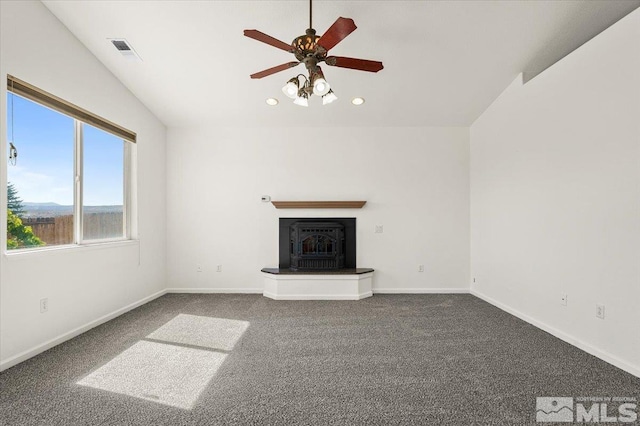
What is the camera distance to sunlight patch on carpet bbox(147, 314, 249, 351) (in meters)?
2.71

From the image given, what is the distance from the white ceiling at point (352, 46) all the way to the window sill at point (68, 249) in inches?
75.8

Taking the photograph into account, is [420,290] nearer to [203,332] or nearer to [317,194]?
[317,194]

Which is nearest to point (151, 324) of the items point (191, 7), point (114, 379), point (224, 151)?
point (114, 379)

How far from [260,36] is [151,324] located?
10.0 feet

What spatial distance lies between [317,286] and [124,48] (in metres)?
3.61

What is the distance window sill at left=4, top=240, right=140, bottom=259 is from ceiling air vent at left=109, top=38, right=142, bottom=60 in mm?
2071

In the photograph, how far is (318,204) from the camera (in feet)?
14.7

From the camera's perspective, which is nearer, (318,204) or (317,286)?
(317,286)

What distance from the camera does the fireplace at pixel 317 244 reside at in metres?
4.47

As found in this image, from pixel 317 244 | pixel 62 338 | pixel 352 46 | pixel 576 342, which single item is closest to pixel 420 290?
pixel 317 244

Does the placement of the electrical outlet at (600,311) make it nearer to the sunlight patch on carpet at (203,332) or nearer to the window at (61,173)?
the sunlight patch on carpet at (203,332)

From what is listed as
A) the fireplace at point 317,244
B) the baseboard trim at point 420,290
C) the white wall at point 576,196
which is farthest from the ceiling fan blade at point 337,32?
the baseboard trim at point 420,290

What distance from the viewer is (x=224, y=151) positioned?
459 centimetres

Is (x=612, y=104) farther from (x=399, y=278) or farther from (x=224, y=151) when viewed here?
(x=224, y=151)
